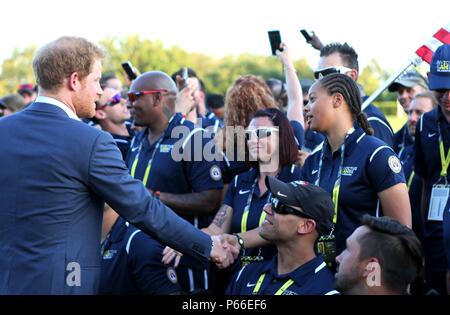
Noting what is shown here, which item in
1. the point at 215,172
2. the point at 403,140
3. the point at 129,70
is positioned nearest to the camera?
the point at 215,172

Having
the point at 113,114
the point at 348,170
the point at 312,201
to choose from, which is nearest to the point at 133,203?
the point at 312,201

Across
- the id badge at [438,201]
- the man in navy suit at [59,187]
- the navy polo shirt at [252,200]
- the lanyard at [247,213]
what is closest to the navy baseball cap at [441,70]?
the id badge at [438,201]

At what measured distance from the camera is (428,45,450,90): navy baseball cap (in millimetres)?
5693

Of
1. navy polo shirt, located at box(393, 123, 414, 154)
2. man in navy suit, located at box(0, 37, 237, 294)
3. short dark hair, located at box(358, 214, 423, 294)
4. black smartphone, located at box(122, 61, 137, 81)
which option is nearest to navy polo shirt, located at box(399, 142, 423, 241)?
navy polo shirt, located at box(393, 123, 414, 154)

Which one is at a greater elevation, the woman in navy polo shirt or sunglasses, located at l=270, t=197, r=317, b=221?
the woman in navy polo shirt

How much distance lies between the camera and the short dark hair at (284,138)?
19.3 ft

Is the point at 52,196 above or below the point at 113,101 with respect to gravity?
above

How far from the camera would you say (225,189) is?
22.4 ft

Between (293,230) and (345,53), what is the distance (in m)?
2.27

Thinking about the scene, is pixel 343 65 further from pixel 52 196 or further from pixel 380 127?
pixel 52 196

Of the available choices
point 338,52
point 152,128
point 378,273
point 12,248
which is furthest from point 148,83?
point 378,273

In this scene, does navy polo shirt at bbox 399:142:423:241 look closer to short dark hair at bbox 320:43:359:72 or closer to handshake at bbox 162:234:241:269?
short dark hair at bbox 320:43:359:72

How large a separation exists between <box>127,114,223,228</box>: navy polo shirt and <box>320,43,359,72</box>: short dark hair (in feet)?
4.58

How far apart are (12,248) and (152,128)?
3.19m
